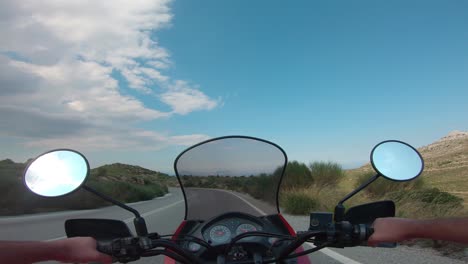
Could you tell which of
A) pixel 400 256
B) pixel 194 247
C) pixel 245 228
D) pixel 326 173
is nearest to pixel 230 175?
pixel 245 228

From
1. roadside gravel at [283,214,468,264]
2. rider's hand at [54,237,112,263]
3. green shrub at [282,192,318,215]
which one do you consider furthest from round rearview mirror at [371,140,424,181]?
green shrub at [282,192,318,215]

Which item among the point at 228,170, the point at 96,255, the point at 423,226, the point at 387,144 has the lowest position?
the point at 96,255

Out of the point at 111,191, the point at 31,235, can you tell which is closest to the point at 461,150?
the point at 111,191

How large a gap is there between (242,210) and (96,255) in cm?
A: 125

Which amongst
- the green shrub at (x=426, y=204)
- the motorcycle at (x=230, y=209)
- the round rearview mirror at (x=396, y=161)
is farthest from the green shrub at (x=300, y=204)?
the round rearview mirror at (x=396, y=161)

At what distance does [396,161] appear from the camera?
108 inches

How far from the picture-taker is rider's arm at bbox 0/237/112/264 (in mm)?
1408

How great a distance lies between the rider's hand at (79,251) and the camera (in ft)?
5.69

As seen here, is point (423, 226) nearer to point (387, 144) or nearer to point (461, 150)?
point (387, 144)

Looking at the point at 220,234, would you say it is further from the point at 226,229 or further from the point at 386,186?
the point at 386,186

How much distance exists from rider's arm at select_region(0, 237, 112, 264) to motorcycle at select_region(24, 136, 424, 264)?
0.19 feet

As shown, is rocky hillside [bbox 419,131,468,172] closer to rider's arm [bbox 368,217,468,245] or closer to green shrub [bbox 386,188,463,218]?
green shrub [bbox 386,188,463,218]

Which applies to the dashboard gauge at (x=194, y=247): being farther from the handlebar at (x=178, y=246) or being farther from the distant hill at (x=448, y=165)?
the distant hill at (x=448, y=165)

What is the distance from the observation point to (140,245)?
6.21 ft
